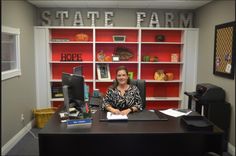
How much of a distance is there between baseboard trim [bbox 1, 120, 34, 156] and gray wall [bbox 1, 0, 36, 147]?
0.18 feet

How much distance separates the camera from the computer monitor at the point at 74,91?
2.53 metres

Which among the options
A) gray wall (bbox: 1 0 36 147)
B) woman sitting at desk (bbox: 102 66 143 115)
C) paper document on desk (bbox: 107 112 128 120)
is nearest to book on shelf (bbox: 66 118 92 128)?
paper document on desk (bbox: 107 112 128 120)

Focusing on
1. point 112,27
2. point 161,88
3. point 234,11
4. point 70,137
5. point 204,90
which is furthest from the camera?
point 161,88

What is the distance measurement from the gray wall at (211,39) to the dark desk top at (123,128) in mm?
1379

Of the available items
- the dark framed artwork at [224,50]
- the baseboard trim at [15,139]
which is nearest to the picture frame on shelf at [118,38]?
the dark framed artwork at [224,50]

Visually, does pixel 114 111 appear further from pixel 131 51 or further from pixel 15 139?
pixel 131 51

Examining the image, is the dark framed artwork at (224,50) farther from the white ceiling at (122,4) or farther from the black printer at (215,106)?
the white ceiling at (122,4)

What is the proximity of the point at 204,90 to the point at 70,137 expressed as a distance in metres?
2.32

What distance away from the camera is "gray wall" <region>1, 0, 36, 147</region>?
11.1 feet

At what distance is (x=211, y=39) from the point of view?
4199 mm

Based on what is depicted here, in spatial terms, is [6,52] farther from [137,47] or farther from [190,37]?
[190,37]

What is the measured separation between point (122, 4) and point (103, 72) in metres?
1.41

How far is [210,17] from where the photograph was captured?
4242mm

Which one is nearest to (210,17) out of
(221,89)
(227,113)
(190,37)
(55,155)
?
(190,37)
